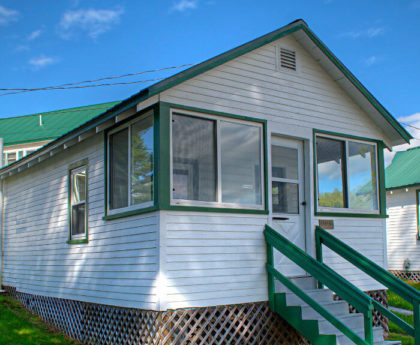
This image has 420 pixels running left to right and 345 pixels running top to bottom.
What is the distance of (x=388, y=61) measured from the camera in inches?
1211

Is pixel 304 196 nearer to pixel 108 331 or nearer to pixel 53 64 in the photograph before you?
pixel 108 331

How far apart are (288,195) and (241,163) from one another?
4.23 feet

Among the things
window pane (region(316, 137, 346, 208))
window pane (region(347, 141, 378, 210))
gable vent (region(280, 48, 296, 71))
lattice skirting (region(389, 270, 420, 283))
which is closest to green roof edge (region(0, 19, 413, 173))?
gable vent (region(280, 48, 296, 71))

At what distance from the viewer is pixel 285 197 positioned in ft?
29.9

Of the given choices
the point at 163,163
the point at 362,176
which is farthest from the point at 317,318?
the point at 362,176

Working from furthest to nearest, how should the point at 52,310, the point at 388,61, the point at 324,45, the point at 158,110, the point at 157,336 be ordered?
the point at 388,61
the point at 52,310
the point at 324,45
the point at 158,110
the point at 157,336

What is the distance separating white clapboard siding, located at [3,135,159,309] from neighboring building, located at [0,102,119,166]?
8.82 metres

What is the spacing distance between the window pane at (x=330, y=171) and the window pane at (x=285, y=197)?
52 centimetres

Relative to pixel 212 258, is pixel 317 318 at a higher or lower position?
lower

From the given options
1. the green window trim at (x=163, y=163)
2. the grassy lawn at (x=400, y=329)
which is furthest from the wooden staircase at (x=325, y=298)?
the grassy lawn at (x=400, y=329)

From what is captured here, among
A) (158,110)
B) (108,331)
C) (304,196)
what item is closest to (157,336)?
(108,331)

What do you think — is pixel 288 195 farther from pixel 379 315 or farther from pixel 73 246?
pixel 73 246

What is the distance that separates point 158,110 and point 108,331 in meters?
3.75

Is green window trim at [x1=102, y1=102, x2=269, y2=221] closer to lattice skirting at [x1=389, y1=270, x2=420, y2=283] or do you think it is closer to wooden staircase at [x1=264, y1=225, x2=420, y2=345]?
wooden staircase at [x1=264, y1=225, x2=420, y2=345]
